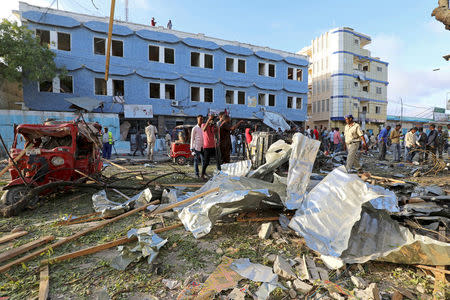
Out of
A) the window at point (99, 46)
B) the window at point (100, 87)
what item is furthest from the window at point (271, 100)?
the window at point (99, 46)

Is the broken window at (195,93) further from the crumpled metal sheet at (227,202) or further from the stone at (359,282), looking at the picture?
the stone at (359,282)

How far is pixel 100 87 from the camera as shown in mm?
18531

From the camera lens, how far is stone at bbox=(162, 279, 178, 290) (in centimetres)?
212

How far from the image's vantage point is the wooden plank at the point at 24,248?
2549mm

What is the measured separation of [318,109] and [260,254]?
34491 mm

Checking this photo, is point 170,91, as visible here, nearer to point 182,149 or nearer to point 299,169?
point 182,149

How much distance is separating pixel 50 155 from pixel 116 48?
678 inches

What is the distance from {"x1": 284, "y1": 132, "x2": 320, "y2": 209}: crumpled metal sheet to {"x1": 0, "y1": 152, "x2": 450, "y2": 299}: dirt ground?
0.44m

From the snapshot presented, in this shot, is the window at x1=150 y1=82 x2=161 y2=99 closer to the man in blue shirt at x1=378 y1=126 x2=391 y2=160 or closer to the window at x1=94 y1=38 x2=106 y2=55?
the window at x1=94 y1=38 x2=106 y2=55

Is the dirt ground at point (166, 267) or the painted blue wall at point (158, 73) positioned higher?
the painted blue wall at point (158, 73)

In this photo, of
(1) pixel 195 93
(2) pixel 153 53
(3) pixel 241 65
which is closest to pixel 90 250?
(1) pixel 195 93

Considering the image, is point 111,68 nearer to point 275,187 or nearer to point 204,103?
point 204,103

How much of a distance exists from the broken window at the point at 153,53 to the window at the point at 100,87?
172 inches

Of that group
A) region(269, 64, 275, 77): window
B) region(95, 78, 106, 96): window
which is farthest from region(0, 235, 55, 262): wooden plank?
region(269, 64, 275, 77): window
